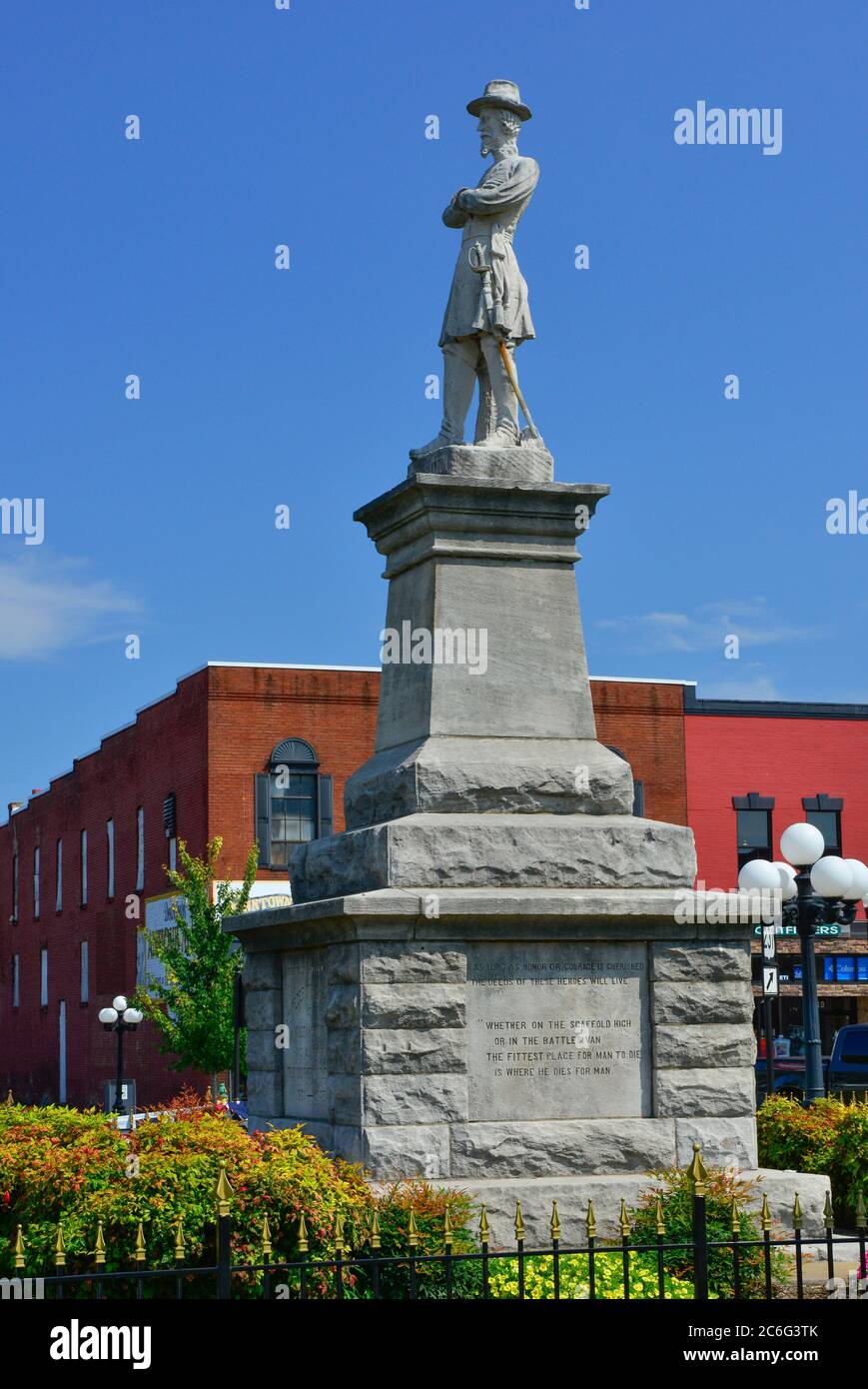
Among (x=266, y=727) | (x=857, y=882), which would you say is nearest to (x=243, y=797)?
(x=266, y=727)

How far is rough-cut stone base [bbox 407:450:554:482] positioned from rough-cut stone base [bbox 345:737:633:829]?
1776 mm

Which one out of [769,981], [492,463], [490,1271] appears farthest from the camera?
[769,981]

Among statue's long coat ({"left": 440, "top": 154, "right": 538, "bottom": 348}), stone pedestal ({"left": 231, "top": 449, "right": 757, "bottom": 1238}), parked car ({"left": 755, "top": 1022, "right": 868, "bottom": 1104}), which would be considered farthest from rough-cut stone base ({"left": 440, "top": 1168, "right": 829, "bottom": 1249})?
parked car ({"left": 755, "top": 1022, "right": 868, "bottom": 1104})

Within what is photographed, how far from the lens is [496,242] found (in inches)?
492

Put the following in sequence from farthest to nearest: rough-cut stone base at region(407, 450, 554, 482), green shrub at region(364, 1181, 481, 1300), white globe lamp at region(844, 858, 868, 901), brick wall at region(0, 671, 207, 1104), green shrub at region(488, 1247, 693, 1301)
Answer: brick wall at region(0, 671, 207, 1104), white globe lamp at region(844, 858, 868, 901), rough-cut stone base at region(407, 450, 554, 482), green shrub at region(364, 1181, 481, 1300), green shrub at region(488, 1247, 693, 1301)

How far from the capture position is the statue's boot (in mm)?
12555

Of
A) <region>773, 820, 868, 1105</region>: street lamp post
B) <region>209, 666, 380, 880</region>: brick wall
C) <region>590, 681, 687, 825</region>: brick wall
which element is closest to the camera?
<region>773, 820, 868, 1105</region>: street lamp post

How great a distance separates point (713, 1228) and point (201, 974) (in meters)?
26.0

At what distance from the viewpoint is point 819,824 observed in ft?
152

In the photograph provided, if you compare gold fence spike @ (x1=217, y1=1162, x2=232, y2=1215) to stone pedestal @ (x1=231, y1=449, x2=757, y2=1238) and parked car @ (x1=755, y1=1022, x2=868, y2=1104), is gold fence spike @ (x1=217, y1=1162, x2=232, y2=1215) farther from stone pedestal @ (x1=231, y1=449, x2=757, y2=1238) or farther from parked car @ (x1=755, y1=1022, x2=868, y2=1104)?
parked car @ (x1=755, y1=1022, x2=868, y2=1104)
